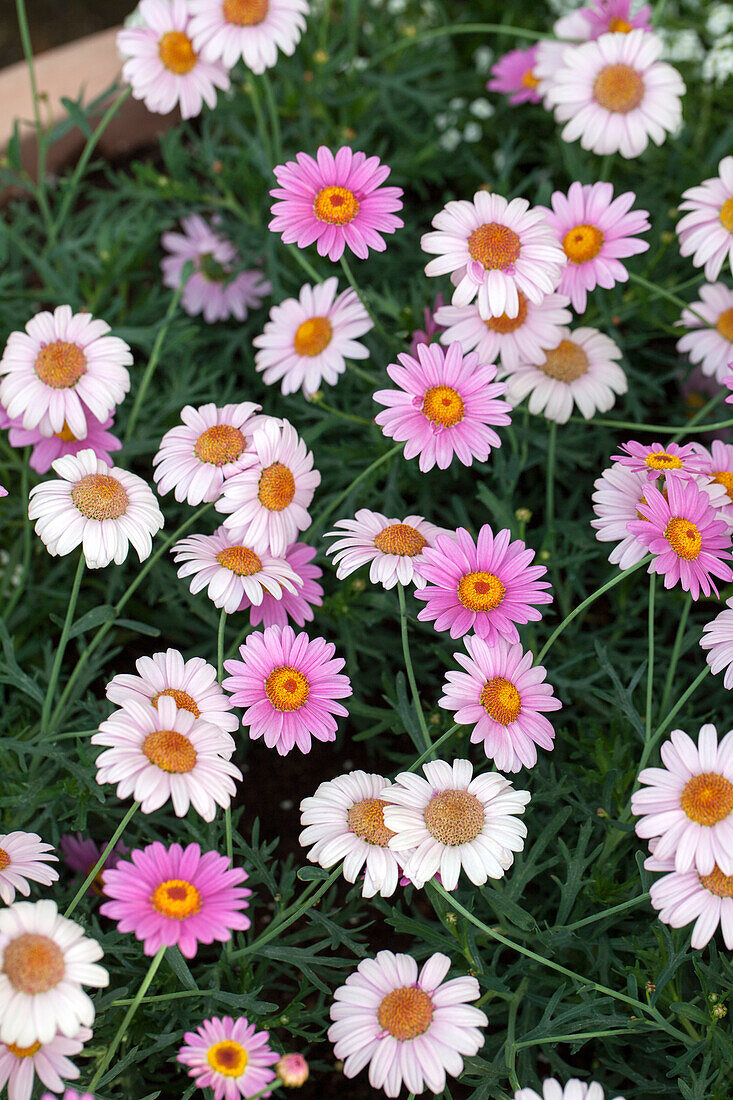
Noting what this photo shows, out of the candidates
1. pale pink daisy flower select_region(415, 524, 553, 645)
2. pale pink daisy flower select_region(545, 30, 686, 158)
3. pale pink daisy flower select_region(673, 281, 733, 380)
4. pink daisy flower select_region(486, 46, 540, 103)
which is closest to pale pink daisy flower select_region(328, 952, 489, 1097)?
pale pink daisy flower select_region(415, 524, 553, 645)

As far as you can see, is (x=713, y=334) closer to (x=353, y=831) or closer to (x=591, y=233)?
(x=591, y=233)

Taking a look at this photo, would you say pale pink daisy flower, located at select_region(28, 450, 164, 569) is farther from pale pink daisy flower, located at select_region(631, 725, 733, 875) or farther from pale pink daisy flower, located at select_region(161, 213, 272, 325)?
pale pink daisy flower, located at select_region(161, 213, 272, 325)

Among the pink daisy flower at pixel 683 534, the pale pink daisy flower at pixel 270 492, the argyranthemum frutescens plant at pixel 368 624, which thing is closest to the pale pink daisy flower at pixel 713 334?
the argyranthemum frutescens plant at pixel 368 624

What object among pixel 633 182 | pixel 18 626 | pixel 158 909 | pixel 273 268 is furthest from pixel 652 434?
pixel 158 909

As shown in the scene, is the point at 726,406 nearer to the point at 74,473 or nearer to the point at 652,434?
the point at 652,434

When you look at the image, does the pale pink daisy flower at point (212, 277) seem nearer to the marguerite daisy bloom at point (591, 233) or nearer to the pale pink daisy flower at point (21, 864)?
the marguerite daisy bloom at point (591, 233)

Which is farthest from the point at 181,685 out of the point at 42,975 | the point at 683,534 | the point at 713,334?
the point at 713,334
